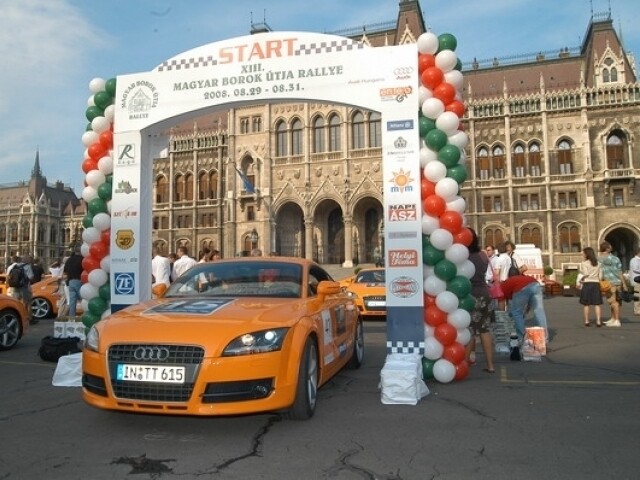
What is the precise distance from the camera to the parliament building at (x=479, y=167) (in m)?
38.1

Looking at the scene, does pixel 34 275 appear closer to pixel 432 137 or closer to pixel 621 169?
pixel 432 137

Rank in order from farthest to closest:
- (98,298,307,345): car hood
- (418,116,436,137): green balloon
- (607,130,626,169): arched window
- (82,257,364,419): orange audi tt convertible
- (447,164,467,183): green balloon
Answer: (607,130,626,169): arched window
(418,116,436,137): green balloon
(447,164,467,183): green balloon
(98,298,307,345): car hood
(82,257,364,419): orange audi tt convertible

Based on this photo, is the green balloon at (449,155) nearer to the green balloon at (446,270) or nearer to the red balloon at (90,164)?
the green balloon at (446,270)

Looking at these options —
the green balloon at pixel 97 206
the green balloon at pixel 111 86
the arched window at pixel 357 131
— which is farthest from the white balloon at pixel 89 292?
the arched window at pixel 357 131

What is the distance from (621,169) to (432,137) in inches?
1453

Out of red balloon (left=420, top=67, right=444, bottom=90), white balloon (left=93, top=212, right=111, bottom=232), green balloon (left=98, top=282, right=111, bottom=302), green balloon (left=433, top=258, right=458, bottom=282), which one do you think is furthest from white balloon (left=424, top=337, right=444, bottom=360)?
white balloon (left=93, top=212, right=111, bottom=232)

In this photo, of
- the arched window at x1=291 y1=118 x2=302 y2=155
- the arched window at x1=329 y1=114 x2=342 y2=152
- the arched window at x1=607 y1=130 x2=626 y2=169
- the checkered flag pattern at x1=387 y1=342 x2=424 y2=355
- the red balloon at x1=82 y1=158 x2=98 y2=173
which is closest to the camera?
the checkered flag pattern at x1=387 y1=342 x2=424 y2=355

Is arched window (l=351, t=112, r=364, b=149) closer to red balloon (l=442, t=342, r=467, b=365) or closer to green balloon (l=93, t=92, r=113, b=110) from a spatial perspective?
green balloon (l=93, t=92, r=113, b=110)

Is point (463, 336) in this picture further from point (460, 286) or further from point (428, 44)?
point (428, 44)

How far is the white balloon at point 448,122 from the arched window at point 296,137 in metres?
35.7

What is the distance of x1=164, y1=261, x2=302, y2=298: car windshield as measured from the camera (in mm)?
5465

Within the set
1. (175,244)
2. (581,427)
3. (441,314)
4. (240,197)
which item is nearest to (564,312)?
(441,314)

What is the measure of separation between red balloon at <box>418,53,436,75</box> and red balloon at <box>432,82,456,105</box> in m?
0.31

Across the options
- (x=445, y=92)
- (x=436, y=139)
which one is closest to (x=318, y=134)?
(x=445, y=92)
